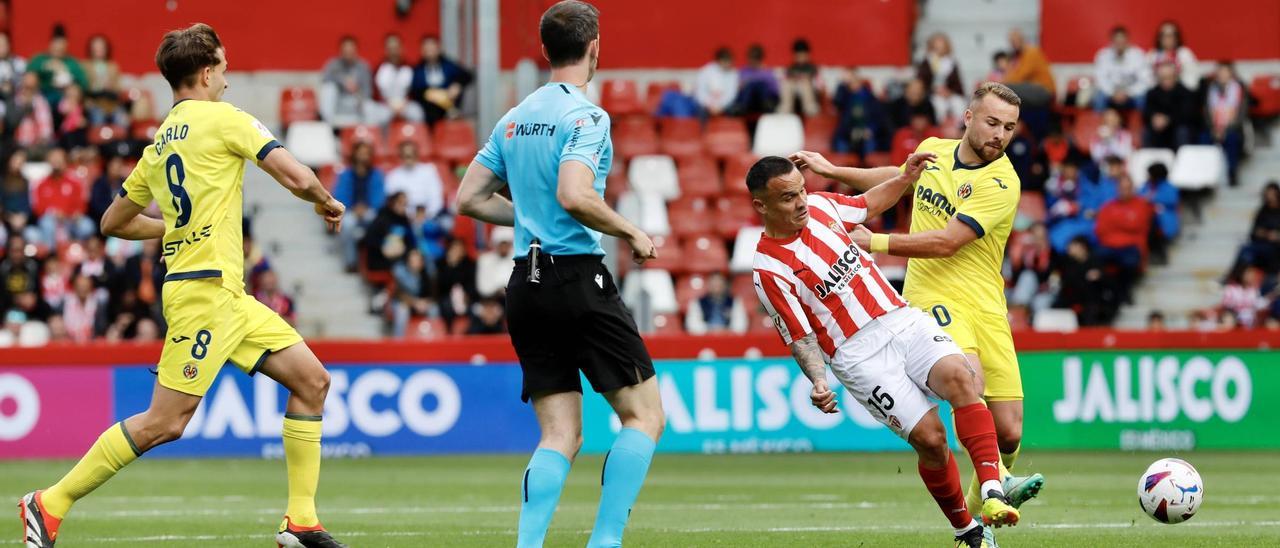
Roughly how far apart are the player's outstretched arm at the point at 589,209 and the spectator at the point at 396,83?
52.6 feet

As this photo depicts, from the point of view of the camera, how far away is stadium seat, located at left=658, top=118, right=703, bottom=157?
22.7 m

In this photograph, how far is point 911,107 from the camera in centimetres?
2194

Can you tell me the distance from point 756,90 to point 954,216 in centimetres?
1358

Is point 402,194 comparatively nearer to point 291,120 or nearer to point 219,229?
point 291,120

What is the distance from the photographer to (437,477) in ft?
49.1

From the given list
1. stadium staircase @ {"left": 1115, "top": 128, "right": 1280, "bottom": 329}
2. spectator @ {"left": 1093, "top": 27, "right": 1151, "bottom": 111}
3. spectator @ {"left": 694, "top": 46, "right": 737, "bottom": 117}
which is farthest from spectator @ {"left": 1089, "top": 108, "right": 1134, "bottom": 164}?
spectator @ {"left": 694, "top": 46, "right": 737, "bottom": 117}

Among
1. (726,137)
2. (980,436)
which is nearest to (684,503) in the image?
(980,436)

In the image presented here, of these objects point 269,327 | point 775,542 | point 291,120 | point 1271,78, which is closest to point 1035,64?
point 1271,78

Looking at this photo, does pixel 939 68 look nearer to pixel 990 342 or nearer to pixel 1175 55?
pixel 1175 55

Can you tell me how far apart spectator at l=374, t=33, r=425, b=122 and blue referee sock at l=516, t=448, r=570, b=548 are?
1606 cm

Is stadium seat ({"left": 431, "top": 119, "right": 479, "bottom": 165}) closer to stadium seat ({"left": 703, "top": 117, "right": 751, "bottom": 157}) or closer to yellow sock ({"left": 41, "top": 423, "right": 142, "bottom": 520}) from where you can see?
stadium seat ({"left": 703, "top": 117, "right": 751, "bottom": 157})

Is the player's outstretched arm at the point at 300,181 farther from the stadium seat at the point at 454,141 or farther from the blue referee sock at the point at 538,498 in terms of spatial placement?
the stadium seat at the point at 454,141

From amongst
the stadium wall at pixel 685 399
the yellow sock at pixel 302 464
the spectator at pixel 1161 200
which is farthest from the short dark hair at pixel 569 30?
the spectator at pixel 1161 200

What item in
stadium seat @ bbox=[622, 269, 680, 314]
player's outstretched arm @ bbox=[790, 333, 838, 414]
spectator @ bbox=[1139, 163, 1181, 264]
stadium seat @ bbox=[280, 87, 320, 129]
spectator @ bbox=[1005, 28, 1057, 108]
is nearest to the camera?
player's outstretched arm @ bbox=[790, 333, 838, 414]
